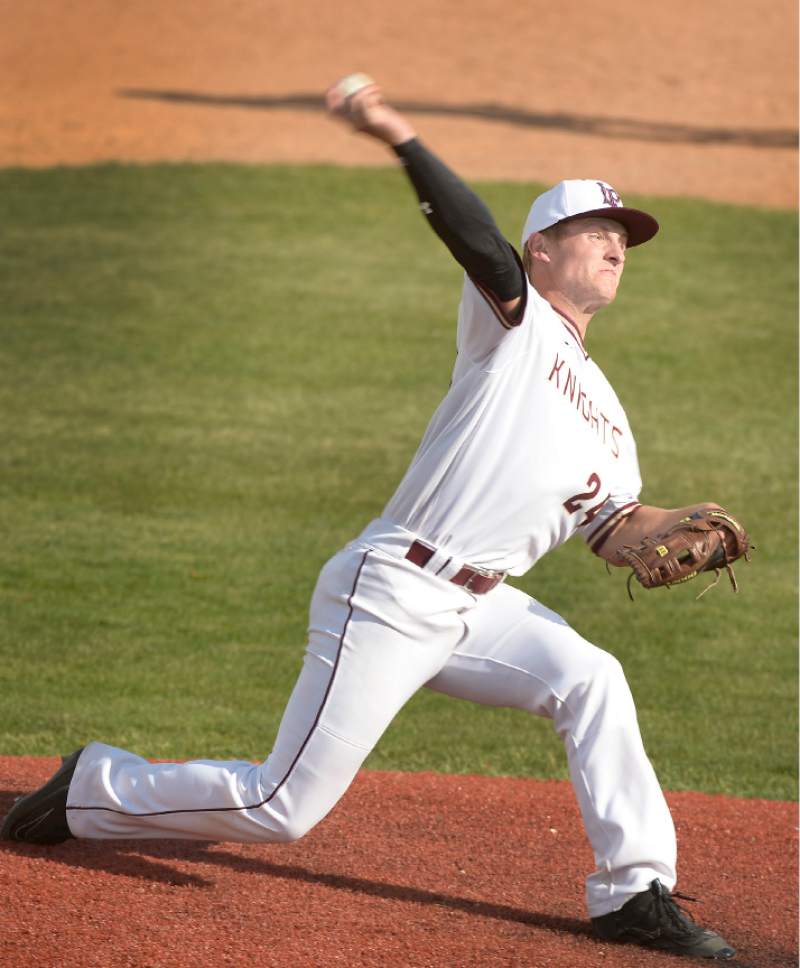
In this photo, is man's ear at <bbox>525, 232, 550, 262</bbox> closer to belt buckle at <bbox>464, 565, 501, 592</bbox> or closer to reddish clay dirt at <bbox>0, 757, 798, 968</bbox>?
belt buckle at <bbox>464, 565, 501, 592</bbox>

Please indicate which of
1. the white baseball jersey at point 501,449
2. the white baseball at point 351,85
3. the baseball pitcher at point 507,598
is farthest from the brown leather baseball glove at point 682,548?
the white baseball at point 351,85

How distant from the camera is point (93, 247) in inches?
617

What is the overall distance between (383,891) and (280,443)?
6919 mm

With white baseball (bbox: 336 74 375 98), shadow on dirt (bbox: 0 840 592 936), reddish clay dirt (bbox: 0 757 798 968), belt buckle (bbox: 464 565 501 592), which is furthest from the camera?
shadow on dirt (bbox: 0 840 592 936)

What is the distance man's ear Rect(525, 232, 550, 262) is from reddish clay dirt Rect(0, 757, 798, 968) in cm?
178

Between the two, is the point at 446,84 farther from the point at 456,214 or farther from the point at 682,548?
the point at 456,214

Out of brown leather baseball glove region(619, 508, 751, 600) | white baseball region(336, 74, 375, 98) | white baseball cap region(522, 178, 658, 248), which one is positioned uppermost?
white baseball region(336, 74, 375, 98)

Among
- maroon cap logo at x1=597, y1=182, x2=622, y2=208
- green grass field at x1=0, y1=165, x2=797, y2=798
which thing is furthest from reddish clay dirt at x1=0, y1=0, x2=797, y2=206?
maroon cap logo at x1=597, y1=182, x2=622, y2=208

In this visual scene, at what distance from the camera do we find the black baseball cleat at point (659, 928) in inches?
158

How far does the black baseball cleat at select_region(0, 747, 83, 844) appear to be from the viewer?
4336 millimetres

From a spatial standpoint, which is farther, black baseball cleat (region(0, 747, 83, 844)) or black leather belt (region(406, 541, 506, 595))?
black baseball cleat (region(0, 747, 83, 844))

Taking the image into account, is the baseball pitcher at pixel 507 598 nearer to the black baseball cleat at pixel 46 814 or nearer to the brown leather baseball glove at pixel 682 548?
the brown leather baseball glove at pixel 682 548

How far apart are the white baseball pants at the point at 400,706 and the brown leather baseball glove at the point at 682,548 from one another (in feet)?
0.86

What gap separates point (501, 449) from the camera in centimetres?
395
